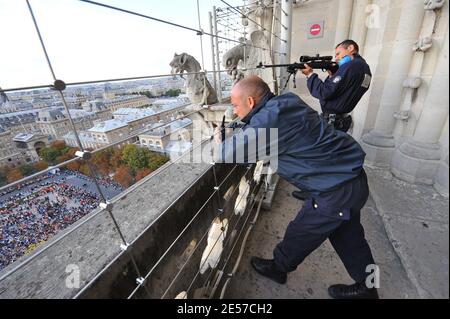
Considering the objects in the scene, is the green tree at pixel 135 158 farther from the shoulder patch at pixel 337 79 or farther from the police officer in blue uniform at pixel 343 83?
the shoulder patch at pixel 337 79

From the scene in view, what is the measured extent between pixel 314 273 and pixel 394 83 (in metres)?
2.19

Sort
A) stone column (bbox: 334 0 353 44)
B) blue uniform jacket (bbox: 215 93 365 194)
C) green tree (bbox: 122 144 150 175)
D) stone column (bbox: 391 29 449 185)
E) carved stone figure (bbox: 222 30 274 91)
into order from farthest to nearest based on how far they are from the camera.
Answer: green tree (bbox: 122 144 150 175) < stone column (bbox: 334 0 353 44) < carved stone figure (bbox: 222 30 274 91) < stone column (bbox: 391 29 449 185) < blue uniform jacket (bbox: 215 93 365 194)

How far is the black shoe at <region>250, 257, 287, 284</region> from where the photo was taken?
1.36 m

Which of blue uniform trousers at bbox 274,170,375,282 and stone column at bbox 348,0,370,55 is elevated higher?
stone column at bbox 348,0,370,55

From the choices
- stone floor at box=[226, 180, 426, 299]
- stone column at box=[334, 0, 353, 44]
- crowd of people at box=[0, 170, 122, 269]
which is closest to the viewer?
stone floor at box=[226, 180, 426, 299]

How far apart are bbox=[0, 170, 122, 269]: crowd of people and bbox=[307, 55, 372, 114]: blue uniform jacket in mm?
4841

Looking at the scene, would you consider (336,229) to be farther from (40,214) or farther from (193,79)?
(40,214)

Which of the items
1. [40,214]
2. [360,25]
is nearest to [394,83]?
[360,25]

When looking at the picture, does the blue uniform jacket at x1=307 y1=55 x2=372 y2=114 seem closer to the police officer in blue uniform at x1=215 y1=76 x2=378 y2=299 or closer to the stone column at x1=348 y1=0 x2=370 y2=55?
the police officer in blue uniform at x1=215 y1=76 x2=378 y2=299

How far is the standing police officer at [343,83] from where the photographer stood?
181cm

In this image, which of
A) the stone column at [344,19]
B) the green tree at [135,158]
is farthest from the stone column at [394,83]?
the green tree at [135,158]

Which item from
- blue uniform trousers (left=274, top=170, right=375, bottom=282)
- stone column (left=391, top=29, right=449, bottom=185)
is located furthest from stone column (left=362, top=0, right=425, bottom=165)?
blue uniform trousers (left=274, top=170, right=375, bottom=282)

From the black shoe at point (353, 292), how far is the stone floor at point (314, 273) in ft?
0.23
